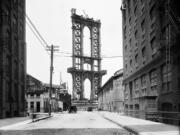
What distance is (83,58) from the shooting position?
122m

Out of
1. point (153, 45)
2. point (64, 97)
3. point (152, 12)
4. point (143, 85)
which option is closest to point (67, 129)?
point (153, 45)

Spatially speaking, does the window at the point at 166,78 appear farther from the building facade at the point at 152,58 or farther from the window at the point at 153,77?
the window at the point at 153,77

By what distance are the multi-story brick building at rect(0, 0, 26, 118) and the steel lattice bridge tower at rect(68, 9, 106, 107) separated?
69.9 metres

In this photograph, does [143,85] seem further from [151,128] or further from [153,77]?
[151,128]

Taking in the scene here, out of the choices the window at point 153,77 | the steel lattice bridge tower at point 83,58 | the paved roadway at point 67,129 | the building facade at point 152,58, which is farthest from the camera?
the steel lattice bridge tower at point 83,58

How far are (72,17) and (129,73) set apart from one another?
87.2 meters

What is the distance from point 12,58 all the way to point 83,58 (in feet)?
269

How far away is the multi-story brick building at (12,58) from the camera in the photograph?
35.3 meters

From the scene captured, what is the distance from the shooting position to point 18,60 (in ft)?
143

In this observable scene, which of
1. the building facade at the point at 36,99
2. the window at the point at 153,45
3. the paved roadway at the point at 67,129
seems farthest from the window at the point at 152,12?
the building facade at the point at 36,99

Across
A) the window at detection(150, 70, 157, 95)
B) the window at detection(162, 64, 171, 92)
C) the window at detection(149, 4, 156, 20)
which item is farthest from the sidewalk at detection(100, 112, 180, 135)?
the window at detection(149, 4, 156, 20)

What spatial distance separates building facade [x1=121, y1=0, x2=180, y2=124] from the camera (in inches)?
862

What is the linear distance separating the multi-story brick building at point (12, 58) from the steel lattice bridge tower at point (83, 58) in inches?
2753

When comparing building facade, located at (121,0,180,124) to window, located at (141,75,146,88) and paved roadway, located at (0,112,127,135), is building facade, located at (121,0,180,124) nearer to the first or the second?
window, located at (141,75,146,88)
